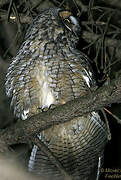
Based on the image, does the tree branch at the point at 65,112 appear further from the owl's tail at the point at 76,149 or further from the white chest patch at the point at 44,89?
the owl's tail at the point at 76,149

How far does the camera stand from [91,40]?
3.00m

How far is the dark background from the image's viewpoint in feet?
8.53

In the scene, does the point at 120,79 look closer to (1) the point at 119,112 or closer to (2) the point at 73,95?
(2) the point at 73,95

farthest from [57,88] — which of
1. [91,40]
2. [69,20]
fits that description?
[91,40]

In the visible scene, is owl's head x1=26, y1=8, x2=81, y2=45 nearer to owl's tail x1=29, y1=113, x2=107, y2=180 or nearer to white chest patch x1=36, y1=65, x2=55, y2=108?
white chest patch x1=36, y1=65, x2=55, y2=108

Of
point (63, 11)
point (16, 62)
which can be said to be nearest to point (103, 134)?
point (16, 62)

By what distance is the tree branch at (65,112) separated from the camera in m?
1.40

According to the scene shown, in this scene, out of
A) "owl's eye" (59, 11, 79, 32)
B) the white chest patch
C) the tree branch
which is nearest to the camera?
the tree branch

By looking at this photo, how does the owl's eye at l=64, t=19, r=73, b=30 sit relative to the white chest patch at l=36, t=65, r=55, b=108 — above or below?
above

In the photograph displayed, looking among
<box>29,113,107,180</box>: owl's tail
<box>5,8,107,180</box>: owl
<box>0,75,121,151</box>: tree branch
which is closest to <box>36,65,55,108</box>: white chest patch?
<box>5,8,107,180</box>: owl

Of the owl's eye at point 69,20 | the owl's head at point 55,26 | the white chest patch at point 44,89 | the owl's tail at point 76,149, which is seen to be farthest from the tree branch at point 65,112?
the owl's eye at point 69,20

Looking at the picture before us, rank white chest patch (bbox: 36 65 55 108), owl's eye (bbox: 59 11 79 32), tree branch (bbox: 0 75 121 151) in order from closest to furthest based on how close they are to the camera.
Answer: tree branch (bbox: 0 75 121 151) → white chest patch (bbox: 36 65 55 108) → owl's eye (bbox: 59 11 79 32)

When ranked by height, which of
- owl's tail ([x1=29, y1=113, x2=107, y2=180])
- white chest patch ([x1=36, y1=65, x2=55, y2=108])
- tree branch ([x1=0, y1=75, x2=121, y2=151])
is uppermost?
tree branch ([x1=0, y1=75, x2=121, y2=151])

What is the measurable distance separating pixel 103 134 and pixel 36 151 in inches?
22.1
